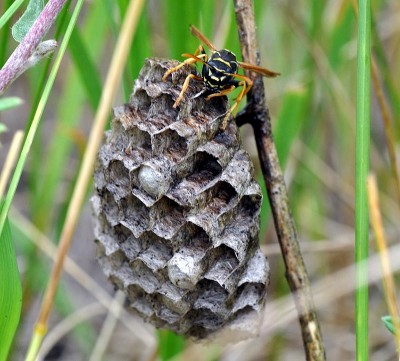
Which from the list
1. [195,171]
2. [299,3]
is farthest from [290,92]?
[299,3]

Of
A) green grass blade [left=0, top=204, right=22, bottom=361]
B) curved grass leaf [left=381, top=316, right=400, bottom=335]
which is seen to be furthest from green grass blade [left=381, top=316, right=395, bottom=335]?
green grass blade [left=0, top=204, right=22, bottom=361]

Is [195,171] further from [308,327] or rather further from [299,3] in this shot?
[299,3]

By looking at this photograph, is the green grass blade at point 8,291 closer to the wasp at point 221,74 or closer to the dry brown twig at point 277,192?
the wasp at point 221,74

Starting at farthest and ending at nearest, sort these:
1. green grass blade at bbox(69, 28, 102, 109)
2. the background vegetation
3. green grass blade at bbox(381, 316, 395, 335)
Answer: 1. the background vegetation
2. green grass blade at bbox(69, 28, 102, 109)
3. green grass blade at bbox(381, 316, 395, 335)

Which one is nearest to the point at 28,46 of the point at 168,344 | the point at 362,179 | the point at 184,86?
the point at 184,86


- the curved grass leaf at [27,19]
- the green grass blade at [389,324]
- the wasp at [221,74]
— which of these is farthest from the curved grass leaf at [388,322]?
the curved grass leaf at [27,19]

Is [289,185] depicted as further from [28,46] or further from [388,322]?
[28,46]

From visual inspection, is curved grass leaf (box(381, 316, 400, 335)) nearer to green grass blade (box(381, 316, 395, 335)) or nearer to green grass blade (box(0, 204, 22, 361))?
green grass blade (box(381, 316, 395, 335))

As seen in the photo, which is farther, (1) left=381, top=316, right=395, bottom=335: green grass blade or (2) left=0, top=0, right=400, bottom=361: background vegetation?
(2) left=0, top=0, right=400, bottom=361: background vegetation
